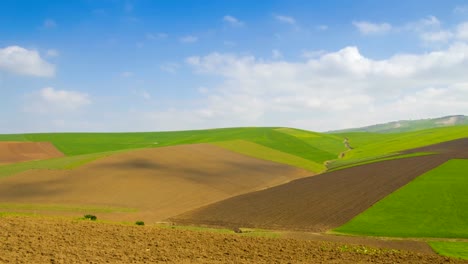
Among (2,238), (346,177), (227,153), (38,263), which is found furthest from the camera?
(227,153)

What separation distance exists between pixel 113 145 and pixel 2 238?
9543 centimetres

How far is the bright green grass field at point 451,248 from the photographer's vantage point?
2475 centimetres

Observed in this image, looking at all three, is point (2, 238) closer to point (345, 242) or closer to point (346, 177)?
point (345, 242)

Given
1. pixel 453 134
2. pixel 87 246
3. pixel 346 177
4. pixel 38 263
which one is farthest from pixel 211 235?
pixel 453 134

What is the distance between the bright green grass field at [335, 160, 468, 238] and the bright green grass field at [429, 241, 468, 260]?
229cm

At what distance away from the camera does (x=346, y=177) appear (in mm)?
58281

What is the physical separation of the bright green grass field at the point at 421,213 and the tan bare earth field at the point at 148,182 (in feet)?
61.9

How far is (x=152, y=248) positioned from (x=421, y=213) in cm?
2648

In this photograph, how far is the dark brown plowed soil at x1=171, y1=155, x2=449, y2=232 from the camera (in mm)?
35969

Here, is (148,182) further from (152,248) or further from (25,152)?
(25,152)

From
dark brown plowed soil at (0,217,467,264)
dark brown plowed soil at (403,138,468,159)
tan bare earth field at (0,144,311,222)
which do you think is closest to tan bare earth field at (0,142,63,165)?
tan bare earth field at (0,144,311,222)

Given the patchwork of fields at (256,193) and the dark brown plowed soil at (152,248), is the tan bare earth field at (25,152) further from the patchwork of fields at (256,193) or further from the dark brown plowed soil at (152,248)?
the dark brown plowed soil at (152,248)

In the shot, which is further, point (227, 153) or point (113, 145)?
point (113, 145)

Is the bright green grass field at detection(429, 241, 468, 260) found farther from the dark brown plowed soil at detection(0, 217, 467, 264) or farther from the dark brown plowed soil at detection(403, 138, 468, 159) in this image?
the dark brown plowed soil at detection(403, 138, 468, 159)
